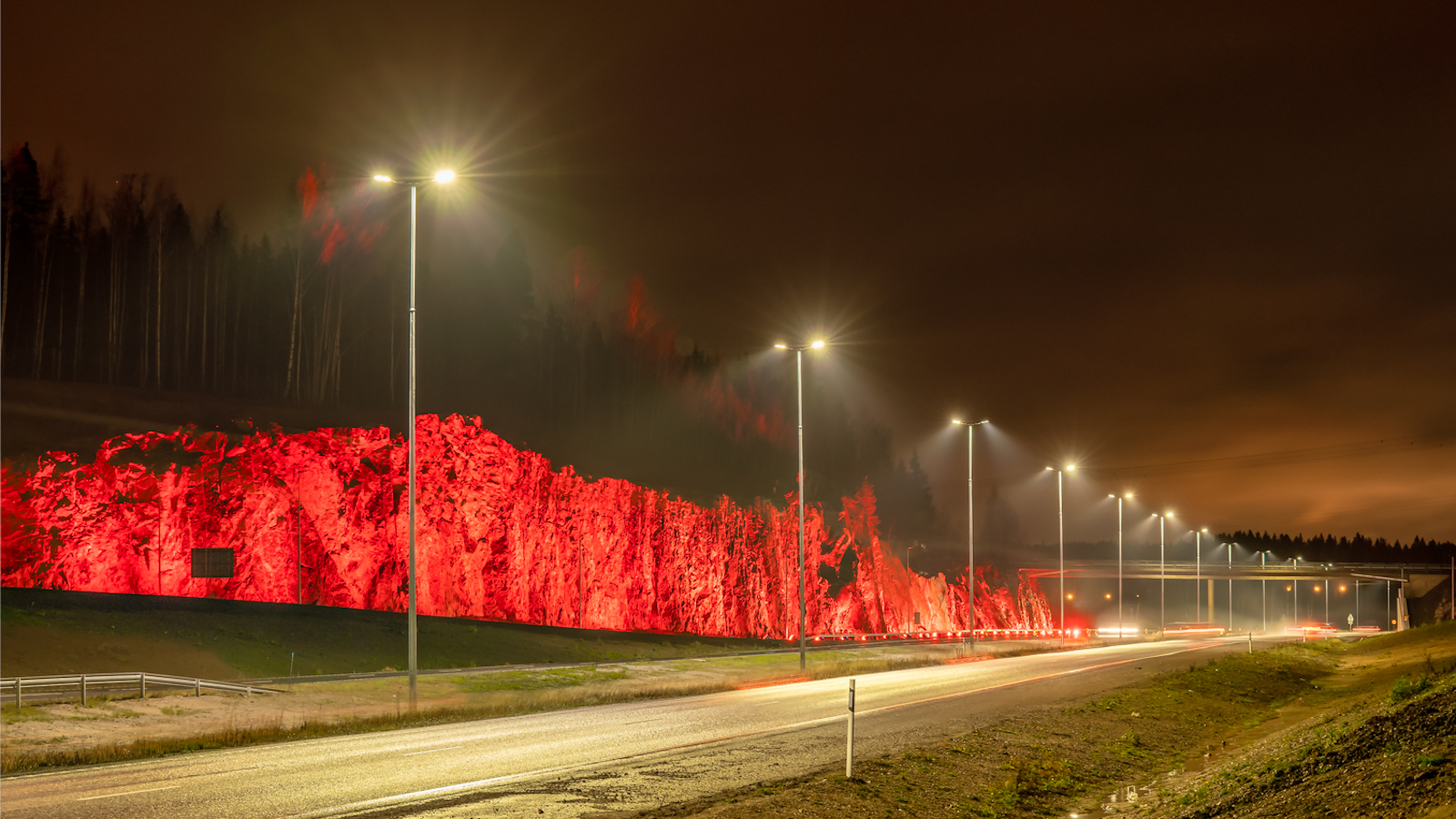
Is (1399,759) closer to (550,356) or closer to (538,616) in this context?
(538,616)

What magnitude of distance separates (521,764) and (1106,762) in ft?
30.7

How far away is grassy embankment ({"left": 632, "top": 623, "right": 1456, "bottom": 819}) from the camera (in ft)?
36.0

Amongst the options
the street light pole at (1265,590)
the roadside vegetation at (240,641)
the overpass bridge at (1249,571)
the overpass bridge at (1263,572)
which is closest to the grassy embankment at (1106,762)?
the roadside vegetation at (240,641)

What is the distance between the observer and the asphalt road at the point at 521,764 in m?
11.8

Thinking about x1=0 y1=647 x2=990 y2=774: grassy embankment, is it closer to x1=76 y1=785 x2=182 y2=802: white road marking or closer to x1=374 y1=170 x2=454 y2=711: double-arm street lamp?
x1=374 y1=170 x2=454 y2=711: double-arm street lamp

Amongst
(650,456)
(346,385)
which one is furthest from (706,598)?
(346,385)

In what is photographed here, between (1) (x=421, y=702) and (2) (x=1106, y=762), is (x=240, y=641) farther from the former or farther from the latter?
(2) (x=1106, y=762)

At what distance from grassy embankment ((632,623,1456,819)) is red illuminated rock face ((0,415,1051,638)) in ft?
138

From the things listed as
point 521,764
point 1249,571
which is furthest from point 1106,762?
point 1249,571

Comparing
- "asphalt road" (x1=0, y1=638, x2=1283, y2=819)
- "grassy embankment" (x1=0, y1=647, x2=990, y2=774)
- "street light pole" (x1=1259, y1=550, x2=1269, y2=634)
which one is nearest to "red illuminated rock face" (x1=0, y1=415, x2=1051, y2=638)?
"grassy embankment" (x1=0, y1=647, x2=990, y2=774)

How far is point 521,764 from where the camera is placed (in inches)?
580

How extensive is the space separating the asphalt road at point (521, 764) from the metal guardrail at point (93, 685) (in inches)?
360

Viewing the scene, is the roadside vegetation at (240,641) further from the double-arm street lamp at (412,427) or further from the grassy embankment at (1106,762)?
the grassy embankment at (1106,762)

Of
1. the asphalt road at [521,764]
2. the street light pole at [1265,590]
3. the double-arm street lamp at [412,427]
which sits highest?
the double-arm street lamp at [412,427]
